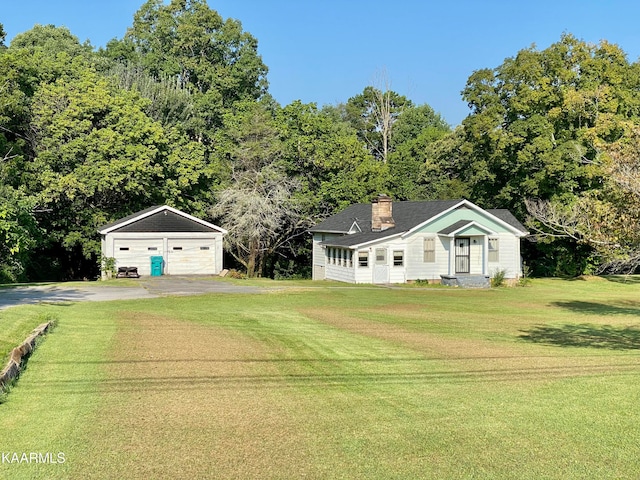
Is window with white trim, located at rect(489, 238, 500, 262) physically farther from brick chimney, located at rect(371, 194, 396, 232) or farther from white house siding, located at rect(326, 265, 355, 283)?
white house siding, located at rect(326, 265, 355, 283)

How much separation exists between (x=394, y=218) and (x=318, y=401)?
34.7 m

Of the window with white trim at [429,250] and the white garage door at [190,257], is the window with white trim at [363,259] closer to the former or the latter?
the window with white trim at [429,250]

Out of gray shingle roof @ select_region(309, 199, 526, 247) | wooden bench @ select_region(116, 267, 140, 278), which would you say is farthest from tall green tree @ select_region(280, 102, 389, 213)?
wooden bench @ select_region(116, 267, 140, 278)

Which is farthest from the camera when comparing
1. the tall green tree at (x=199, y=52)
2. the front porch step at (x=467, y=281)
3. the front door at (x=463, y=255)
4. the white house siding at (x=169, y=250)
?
the tall green tree at (x=199, y=52)

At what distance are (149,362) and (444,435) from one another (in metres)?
6.67

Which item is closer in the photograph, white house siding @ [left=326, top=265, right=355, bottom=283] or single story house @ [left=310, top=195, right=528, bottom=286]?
single story house @ [left=310, top=195, right=528, bottom=286]

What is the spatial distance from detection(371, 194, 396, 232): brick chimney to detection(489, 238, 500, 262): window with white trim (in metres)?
6.06

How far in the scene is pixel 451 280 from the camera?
132 feet

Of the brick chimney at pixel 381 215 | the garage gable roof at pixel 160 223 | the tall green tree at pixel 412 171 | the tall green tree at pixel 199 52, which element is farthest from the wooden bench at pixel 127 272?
the tall green tree at pixel 199 52

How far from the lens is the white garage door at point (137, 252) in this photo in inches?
1617

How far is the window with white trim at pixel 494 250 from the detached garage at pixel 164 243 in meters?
16.4

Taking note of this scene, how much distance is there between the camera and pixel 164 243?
41906mm

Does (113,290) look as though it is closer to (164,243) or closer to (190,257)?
(164,243)

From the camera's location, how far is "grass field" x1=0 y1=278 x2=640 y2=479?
7297mm
